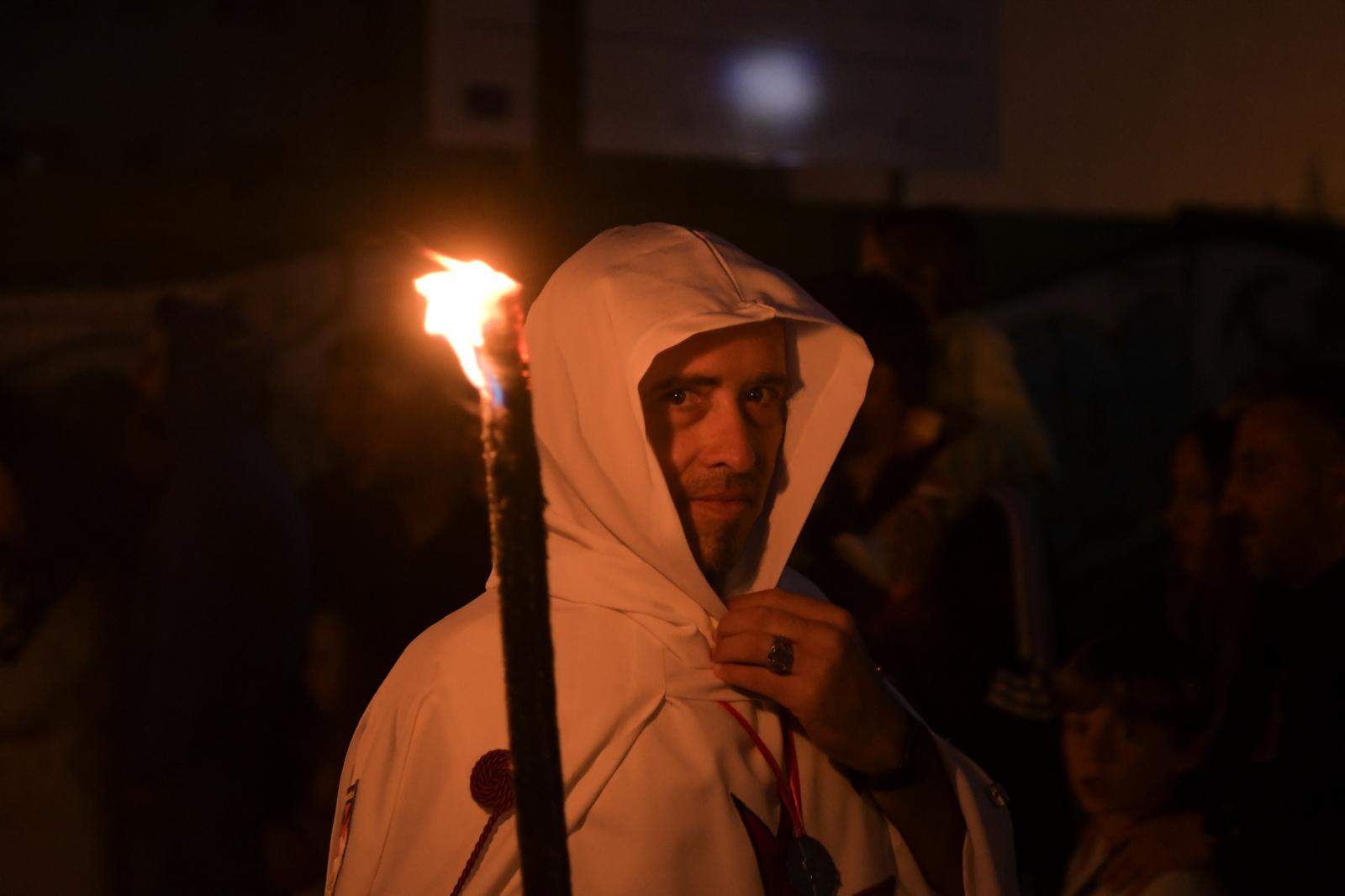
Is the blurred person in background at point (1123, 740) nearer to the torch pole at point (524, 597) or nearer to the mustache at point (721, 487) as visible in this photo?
the mustache at point (721, 487)

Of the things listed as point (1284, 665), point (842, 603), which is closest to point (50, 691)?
point (842, 603)

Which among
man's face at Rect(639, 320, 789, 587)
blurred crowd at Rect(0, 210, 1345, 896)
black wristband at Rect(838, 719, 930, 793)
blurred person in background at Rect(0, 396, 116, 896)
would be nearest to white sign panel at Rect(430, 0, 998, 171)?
blurred crowd at Rect(0, 210, 1345, 896)

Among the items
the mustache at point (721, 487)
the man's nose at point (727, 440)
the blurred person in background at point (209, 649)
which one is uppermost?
the man's nose at point (727, 440)

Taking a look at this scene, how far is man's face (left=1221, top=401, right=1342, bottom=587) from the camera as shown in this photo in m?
3.22

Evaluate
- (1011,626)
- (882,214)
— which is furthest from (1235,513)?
(882,214)

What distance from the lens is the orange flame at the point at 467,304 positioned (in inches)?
45.2

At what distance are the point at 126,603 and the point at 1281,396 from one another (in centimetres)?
322

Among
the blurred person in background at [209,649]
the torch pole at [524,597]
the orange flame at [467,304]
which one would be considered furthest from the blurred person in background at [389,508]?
the torch pole at [524,597]

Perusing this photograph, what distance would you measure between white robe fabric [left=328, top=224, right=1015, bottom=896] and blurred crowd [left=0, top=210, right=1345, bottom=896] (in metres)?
1.06

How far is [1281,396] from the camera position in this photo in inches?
137

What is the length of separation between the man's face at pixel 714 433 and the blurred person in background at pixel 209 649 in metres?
2.52

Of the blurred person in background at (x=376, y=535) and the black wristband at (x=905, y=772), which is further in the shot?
the blurred person in background at (x=376, y=535)

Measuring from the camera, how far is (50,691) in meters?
3.70

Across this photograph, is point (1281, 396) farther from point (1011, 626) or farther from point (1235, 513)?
point (1011, 626)
